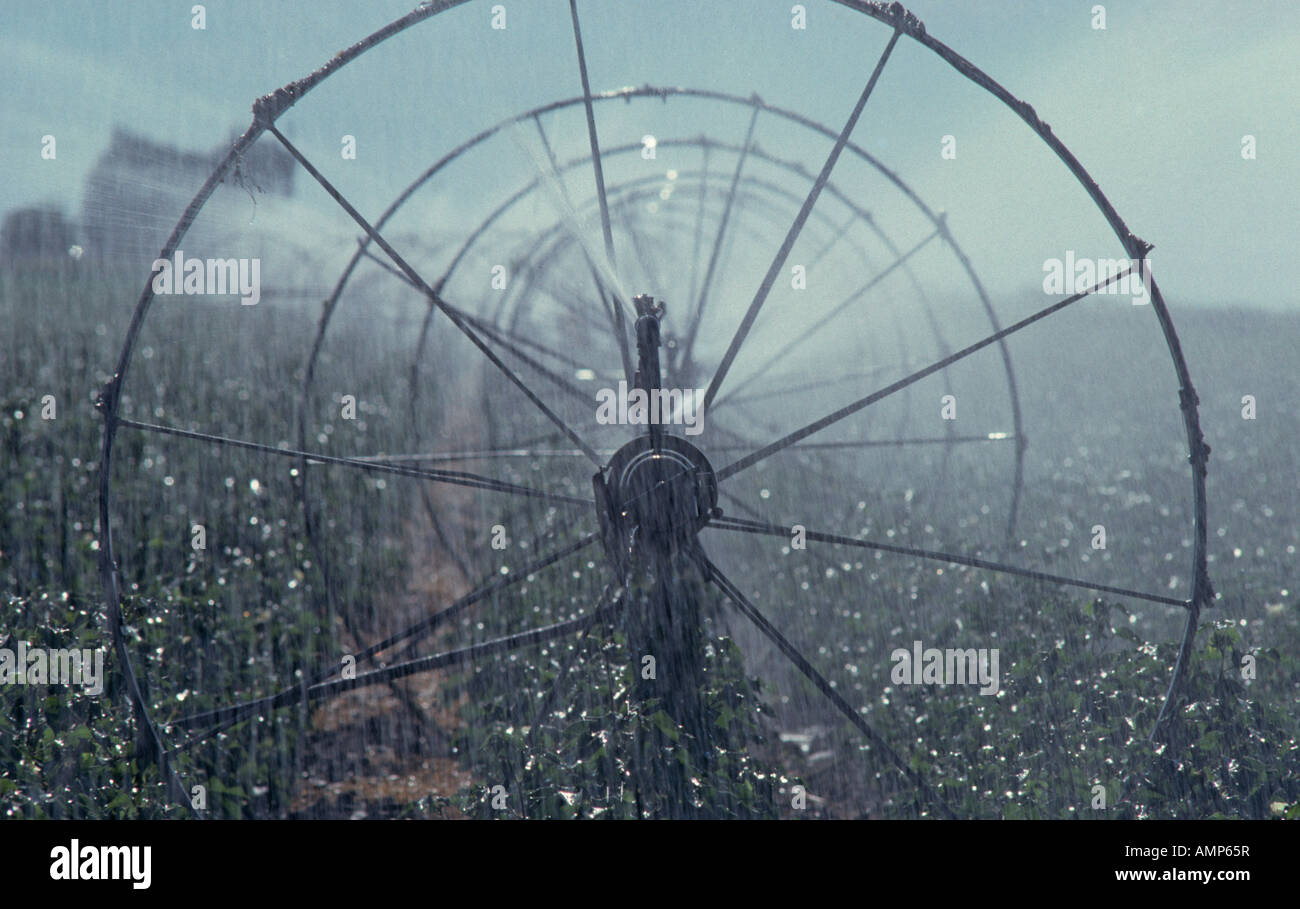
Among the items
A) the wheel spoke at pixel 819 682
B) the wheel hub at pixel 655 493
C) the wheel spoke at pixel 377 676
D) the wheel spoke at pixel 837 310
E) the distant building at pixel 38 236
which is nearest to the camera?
the wheel spoke at pixel 819 682

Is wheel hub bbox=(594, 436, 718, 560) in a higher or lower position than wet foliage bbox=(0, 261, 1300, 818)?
higher

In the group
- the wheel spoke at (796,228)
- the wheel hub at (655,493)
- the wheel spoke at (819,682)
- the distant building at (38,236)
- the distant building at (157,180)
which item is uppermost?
the distant building at (38,236)

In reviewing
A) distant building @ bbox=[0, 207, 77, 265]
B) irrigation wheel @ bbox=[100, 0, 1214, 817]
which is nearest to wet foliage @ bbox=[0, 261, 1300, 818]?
irrigation wheel @ bbox=[100, 0, 1214, 817]

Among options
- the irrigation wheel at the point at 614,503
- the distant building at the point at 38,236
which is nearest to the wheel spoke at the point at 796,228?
the irrigation wheel at the point at 614,503

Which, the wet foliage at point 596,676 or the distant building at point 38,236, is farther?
the distant building at point 38,236

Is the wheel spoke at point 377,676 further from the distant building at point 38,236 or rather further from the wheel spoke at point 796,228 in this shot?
the distant building at point 38,236

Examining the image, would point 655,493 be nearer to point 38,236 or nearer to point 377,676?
point 377,676

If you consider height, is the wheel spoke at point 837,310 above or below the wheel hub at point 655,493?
above

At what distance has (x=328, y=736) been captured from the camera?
7664mm

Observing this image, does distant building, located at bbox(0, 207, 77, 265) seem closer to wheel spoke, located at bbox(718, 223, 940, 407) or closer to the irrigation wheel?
the irrigation wheel

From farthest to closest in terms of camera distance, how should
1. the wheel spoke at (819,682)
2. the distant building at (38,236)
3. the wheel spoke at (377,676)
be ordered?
1. the distant building at (38,236)
2. the wheel spoke at (377,676)
3. the wheel spoke at (819,682)

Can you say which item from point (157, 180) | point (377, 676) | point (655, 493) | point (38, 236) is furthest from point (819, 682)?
point (38, 236)

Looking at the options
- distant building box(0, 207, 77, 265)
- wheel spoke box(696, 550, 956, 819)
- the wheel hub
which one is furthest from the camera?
distant building box(0, 207, 77, 265)
